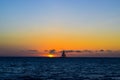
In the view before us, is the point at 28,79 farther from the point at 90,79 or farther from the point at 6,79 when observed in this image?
the point at 90,79

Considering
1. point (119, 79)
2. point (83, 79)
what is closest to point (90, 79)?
point (83, 79)

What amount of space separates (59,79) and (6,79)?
1262 cm

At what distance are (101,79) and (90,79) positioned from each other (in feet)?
8.95

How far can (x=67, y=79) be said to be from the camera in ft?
249

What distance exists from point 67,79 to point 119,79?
41.1ft

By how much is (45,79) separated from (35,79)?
8.20ft

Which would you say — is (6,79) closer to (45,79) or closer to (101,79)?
(45,79)

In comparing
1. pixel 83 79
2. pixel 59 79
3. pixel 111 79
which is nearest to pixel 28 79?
pixel 59 79

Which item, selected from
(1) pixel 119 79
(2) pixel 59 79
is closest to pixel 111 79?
(1) pixel 119 79

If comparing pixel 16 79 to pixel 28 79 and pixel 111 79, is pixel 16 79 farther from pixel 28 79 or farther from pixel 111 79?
pixel 111 79

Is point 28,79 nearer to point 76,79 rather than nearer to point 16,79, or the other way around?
point 16,79

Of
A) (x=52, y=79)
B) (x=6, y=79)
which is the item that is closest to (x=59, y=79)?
(x=52, y=79)

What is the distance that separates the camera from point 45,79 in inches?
2980

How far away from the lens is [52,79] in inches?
3004
